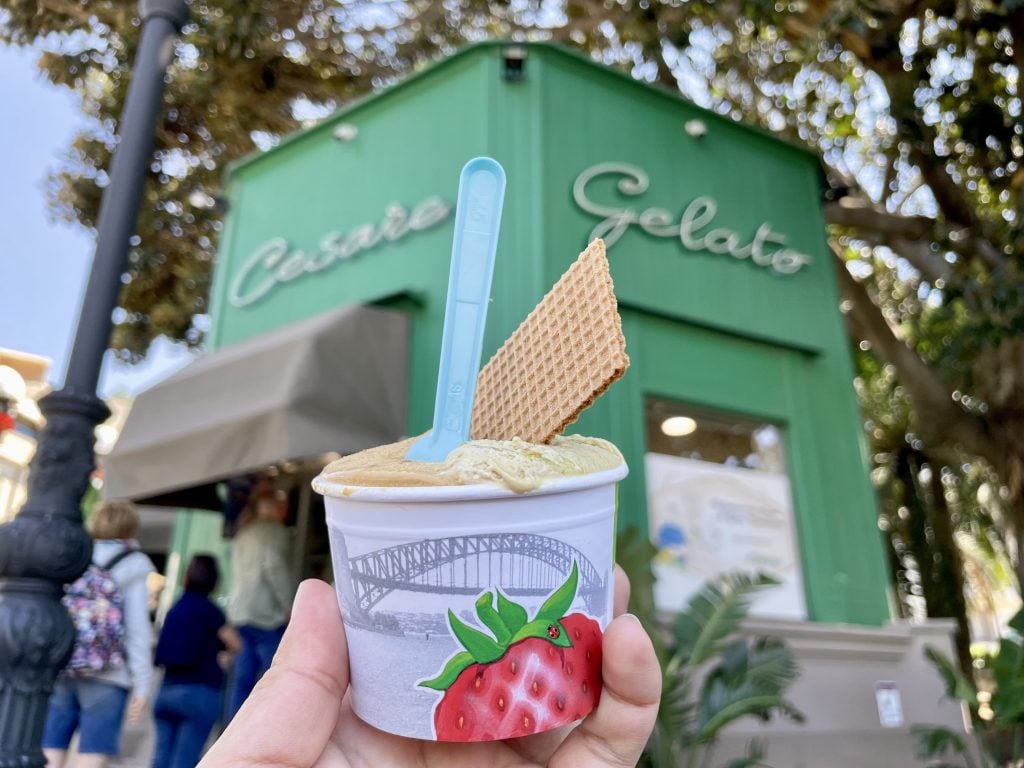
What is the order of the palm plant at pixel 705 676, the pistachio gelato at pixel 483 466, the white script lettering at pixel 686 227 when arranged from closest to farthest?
the pistachio gelato at pixel 483 466 < the palm plant at pixel 705 676 < the white script lettering at pixel 686 227

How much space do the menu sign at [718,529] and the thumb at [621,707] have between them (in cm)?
410

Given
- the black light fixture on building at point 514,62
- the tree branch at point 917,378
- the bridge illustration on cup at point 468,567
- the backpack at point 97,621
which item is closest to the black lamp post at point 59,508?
the backpack at point 97,621

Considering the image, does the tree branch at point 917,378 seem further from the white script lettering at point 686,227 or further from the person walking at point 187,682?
the person walking at point 187,682

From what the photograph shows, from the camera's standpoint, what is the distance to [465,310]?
1.44 metres

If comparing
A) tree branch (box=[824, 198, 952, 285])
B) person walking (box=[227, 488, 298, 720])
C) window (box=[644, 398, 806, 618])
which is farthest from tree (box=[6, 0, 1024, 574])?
person walking (box=[227, 488, 298, 720])

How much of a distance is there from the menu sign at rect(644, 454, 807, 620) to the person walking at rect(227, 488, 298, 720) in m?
2.65

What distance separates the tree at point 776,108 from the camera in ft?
22.6

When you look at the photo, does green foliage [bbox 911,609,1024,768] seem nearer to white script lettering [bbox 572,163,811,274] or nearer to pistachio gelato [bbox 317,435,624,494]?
white script lettering [bbox 572,163,811,274]

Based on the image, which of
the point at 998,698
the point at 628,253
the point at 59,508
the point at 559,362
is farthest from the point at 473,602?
the point at 998,698

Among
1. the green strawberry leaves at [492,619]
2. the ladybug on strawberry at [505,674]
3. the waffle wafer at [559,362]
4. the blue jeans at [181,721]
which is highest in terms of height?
the waffle wafer at [559,362]

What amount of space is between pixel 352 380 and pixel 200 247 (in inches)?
231

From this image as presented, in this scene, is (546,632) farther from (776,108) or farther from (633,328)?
(776,108)

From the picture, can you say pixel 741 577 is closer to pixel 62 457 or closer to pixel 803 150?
pixel 62 457

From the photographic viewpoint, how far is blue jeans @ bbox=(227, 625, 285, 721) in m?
4.83
